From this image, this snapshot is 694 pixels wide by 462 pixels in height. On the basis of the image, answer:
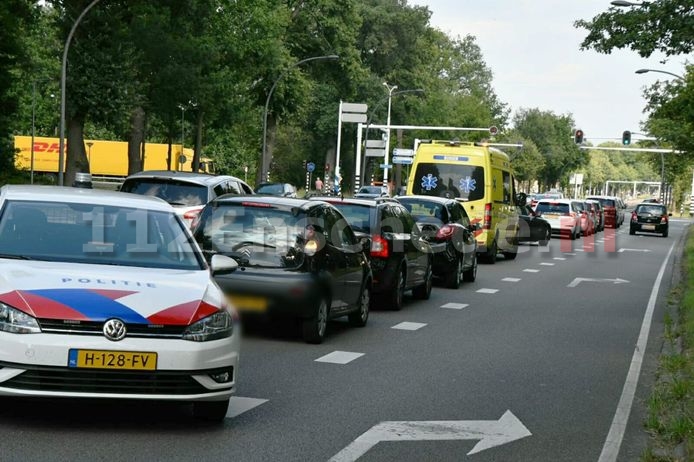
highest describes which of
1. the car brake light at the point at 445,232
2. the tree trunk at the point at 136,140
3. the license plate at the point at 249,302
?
the tree trunk at the point at 136,140

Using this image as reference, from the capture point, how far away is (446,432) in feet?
26.0

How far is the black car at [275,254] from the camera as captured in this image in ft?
39.3

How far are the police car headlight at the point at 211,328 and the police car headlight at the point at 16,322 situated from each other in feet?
2.96

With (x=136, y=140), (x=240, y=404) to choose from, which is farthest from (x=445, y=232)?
(x=136, y=140)

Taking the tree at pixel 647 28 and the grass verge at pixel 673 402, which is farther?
the tree at pixel 647 28

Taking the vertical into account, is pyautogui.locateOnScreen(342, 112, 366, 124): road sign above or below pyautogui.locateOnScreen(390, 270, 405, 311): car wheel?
above

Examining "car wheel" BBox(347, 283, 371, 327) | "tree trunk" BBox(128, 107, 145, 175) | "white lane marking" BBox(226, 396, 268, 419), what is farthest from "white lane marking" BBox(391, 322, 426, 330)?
"tree trunk" BBox(128, 107, 145, 175)

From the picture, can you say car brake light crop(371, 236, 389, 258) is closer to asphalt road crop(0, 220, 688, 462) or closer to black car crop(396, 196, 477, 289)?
asphalt road crop(0, 220, 688, 462)

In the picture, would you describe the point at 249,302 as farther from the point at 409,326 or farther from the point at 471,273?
the point at 471,273

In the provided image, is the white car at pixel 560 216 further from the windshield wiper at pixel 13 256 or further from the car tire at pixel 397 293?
the windshield wiper at pixel 13 256

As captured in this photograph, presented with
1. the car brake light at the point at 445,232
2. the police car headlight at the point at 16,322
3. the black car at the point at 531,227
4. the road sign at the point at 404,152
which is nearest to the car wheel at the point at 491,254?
the car brake light at the point at 445,232

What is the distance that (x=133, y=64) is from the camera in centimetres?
3950

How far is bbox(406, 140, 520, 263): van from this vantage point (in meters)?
27.7

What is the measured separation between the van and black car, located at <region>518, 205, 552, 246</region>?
9.58 m
